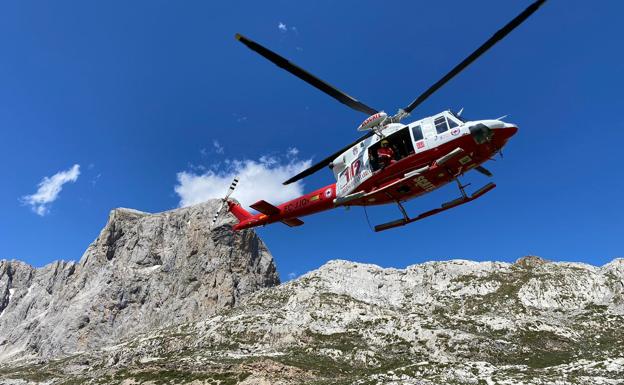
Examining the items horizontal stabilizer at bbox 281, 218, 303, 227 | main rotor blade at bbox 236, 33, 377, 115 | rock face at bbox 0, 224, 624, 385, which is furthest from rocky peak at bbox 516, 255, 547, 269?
main rotor blade at bbox 236, 33, 377, 115

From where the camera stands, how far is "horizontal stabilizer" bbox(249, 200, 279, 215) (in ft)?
98.9

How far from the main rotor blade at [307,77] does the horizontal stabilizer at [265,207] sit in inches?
435

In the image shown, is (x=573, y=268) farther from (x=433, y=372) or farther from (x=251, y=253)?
(x=251, y=253)

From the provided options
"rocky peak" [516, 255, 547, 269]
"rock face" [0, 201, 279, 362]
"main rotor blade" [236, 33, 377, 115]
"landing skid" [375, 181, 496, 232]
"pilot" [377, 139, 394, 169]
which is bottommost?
"landing skid" [375, 181, 496, 232]

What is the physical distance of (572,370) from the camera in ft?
150

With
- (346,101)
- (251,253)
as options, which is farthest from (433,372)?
(251,253)

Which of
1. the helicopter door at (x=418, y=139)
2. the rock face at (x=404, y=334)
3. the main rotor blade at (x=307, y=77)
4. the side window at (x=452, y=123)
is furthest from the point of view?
the rock face at (x=404, y=334)

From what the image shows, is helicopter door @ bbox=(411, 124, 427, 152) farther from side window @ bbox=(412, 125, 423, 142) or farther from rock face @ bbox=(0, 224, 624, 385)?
rock face @ bbox=(0, 224, 624, 385)

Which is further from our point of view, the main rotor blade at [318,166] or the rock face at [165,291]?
the rock face at [165,291]

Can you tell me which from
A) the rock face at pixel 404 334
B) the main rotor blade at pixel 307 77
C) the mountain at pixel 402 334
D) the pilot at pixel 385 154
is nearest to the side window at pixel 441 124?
the pilot at pixel 385 154

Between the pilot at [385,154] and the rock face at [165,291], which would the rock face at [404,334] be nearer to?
the pilot at [385,154]

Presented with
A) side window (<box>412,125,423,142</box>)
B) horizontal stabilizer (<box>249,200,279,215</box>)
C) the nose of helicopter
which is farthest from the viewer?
horizontal stabilizer (<box>249,200,279,215</box>)

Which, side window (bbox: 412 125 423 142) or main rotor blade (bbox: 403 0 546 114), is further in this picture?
side window (bbox: 412 125 423 142)

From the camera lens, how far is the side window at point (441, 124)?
74.2 feet
